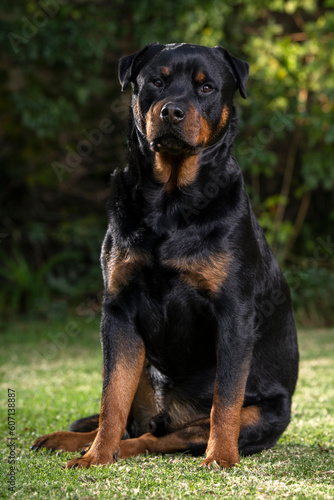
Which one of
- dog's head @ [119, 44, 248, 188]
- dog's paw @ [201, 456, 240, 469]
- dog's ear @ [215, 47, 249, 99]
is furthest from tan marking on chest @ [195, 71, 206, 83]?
dog's paw @ [201, 456, 240, 469]

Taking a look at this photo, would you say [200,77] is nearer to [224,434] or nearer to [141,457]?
[224,434]

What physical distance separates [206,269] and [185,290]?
14 cm

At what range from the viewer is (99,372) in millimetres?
5574

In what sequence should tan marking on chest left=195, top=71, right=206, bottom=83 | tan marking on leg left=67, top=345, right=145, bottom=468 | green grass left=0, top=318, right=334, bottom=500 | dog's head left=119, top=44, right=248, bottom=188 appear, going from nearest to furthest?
green grass left=0, top=318, right=334, bottom=500
tan marking on leg left=67, top=345, right=145, bottom=468
dog's head left=119, top=44, right=248, bottom=188
tan marking on chest left=195, top=71, right=206, bottom=83

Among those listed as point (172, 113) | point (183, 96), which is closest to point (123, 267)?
point (172, 113)

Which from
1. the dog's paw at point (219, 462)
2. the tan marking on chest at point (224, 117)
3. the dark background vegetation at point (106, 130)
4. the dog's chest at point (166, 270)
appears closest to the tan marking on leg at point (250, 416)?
the dog's paw at point (219, 462)

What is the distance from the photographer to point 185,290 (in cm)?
280

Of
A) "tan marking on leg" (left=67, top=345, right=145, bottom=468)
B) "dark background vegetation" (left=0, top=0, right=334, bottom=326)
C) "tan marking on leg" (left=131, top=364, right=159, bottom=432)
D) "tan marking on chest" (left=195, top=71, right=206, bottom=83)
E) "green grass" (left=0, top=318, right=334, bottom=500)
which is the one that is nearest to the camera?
"green grass" (left=0, top=318, right=334, bottom=500)

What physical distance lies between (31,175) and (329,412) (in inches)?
247

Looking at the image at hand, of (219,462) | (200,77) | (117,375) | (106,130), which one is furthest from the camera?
(106,130)

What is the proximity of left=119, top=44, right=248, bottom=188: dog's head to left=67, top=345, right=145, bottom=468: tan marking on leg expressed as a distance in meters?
0.96

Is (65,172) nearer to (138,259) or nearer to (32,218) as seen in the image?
(32,218)

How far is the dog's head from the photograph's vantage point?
281 cm

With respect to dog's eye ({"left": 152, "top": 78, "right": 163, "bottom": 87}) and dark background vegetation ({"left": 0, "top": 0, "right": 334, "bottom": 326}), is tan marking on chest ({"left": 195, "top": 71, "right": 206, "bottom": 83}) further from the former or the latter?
dark background vegetation ({"left": 0, "top": 0, "right": 334, "bottom": 326})
